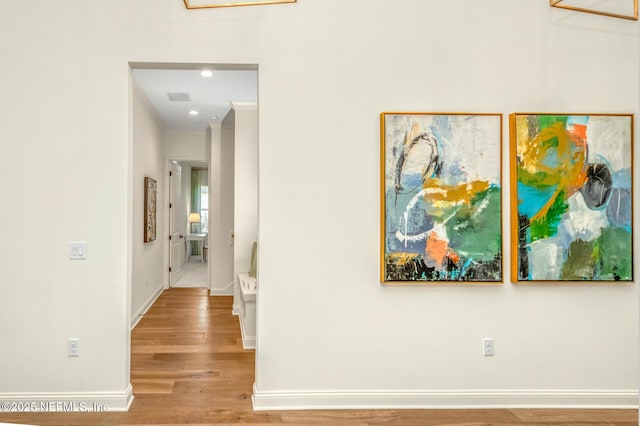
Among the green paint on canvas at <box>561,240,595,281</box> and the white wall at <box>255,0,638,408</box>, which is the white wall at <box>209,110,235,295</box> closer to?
the white wall at <box>255,0,638,408</box>

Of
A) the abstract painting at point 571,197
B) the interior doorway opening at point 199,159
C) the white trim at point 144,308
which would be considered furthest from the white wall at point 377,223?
the white trim at point 144,308

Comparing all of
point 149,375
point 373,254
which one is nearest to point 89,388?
point 149,375

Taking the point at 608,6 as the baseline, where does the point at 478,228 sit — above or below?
below

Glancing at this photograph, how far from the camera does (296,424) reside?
8.68 feet

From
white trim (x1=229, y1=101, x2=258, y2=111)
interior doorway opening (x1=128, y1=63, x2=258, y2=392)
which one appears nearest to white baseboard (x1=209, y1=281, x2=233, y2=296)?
A: interior doorway opening (x1=128, y1=63, x2=258, y2=392)

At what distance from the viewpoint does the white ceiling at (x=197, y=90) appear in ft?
15.4

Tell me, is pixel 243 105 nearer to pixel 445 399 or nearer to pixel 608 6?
pixel 608 6

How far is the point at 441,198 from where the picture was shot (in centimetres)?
286

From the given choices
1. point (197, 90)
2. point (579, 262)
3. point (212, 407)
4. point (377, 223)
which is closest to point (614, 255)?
point (579, 262)

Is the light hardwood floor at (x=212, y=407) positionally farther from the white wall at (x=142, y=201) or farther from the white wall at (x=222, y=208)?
the white wall at (x=222, y=208)

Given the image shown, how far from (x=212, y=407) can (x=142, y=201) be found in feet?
11.5

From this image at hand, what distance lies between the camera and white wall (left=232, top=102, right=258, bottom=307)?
5523 mm

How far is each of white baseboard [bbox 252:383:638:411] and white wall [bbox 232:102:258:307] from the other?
9.09 feet

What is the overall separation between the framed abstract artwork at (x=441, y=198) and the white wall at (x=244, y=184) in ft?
9.74
